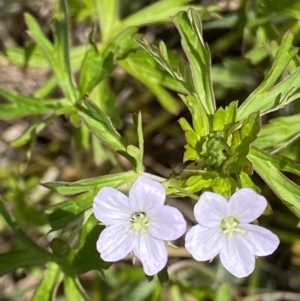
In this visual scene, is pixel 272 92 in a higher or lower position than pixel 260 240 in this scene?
higher

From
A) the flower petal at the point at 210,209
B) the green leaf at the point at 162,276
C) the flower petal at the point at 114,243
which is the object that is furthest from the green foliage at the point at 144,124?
the flower petal at the point at 114,243

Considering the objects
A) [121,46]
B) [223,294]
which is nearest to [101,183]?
[121,46]

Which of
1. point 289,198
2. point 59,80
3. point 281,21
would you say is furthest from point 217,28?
point 289,198

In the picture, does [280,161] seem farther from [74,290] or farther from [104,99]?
[104,99]

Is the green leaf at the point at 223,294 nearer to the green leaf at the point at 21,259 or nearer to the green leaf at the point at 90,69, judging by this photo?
the green leaf at the point at 21,259

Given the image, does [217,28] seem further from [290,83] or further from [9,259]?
[9,259]

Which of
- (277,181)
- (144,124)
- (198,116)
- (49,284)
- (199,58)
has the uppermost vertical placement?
(199,58)

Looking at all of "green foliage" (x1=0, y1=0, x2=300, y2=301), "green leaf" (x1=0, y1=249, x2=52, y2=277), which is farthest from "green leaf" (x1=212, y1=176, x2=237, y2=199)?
"green leaf" (x1=0, y1=249, x2=52, y2=277)
